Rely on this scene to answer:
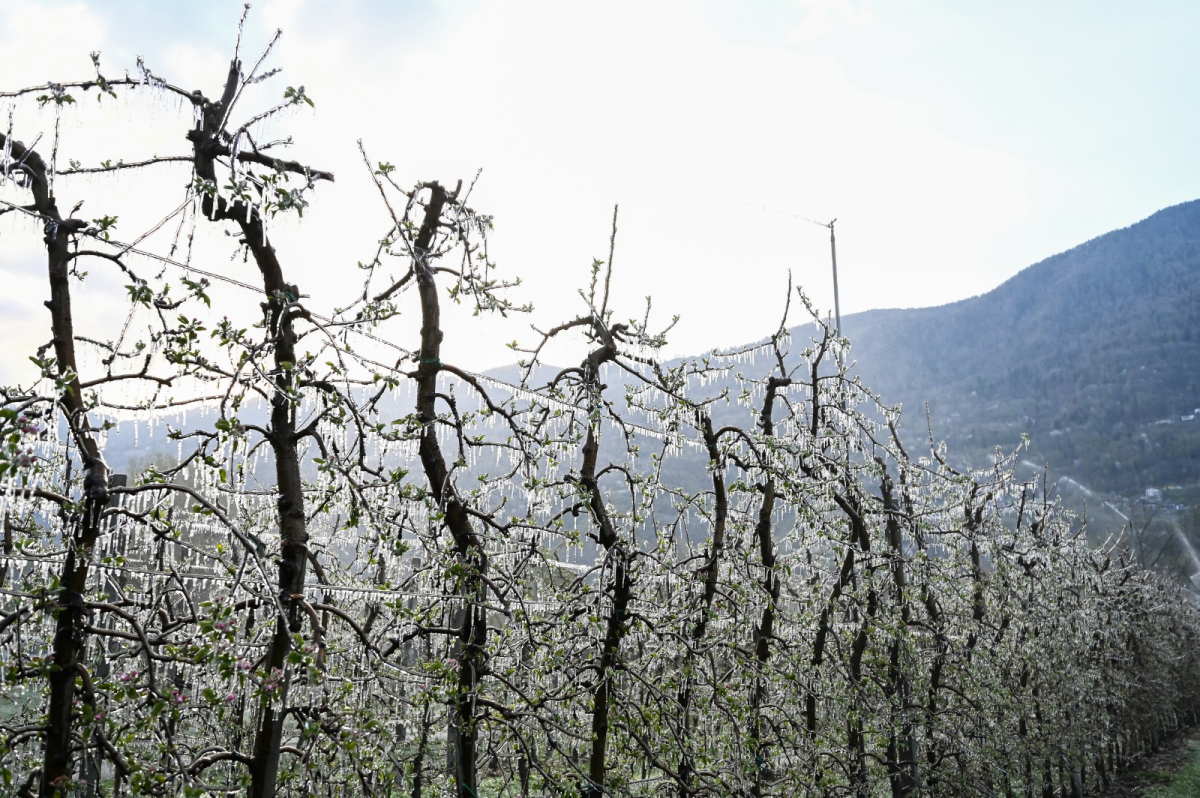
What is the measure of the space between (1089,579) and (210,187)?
14478 millimetres

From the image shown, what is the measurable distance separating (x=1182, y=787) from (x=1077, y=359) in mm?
149283

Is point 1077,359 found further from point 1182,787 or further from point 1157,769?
point 1182,787

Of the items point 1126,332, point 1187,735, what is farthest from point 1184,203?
point 1187,735

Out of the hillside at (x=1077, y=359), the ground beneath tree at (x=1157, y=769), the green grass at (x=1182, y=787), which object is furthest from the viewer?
the hillside at (x=1077, y=359)

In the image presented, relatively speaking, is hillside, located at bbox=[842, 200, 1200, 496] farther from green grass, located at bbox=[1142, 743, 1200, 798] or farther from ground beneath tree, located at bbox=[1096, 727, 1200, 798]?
green grass, located at bbox=[1142, 743, 1200, 798]

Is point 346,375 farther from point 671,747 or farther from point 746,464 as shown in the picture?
point 746,464

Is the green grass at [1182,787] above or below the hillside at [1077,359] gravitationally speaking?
below

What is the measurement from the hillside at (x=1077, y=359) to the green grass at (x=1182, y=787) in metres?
88.2

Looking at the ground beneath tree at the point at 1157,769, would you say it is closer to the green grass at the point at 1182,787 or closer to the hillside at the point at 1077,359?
the green grass at the point at 1182,787

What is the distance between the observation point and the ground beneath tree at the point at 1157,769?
16.5 metres

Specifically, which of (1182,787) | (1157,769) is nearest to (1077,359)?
(1157,769)

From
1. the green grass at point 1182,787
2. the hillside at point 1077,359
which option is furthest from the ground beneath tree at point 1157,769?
the hillside at point 1077,359

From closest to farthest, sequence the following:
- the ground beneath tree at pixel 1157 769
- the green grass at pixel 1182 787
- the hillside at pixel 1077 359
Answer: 1. the green grass at pixel 1182 787
2. the ground beneath tree at pixel 1157 769
3. the hillside at pixel 1077 359

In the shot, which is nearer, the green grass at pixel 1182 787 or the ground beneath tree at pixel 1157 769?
the green grass at pixel 1182 787
